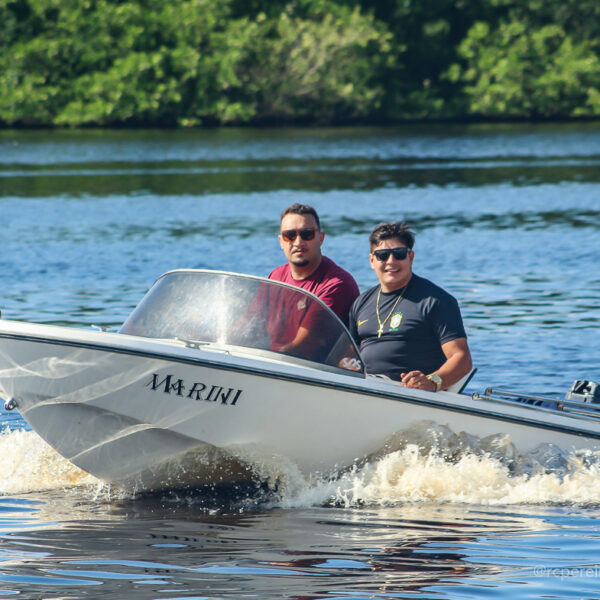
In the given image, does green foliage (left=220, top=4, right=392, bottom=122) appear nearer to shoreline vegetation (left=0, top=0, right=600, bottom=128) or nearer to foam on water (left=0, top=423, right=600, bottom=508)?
shoreline vegetation (left=0, top=0, right=600, bottom=128)

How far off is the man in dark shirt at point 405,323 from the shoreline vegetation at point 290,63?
65.8m

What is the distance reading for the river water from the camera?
5.95 m

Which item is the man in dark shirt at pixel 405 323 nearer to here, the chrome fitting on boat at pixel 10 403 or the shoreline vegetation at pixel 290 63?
the chrome fitting on boat at pixel 10 403

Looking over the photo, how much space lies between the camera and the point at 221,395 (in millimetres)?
6773

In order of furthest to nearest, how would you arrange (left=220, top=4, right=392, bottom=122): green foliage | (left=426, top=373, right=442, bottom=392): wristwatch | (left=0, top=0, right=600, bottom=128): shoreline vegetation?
1. (left=0, top=0, right=600, bottom=128): shoreline vegetation
2. (left=220, top=4, right=392, bottom=122): green foliage
3. (left=426, top=373, right=442, bottom=392): wristwatch

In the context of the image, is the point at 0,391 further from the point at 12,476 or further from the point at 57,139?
the point at 57,139

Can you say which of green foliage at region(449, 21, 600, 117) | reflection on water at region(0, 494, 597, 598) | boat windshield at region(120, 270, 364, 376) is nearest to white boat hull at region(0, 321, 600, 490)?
boat windshield at region(120, 270, 364, 376)

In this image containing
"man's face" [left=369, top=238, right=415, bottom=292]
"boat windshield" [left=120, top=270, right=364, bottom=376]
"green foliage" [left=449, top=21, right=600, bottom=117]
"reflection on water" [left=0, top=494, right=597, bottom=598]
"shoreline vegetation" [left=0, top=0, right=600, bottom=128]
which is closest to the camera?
"reflection on water" [left=0, top=494, right=597, bottom=598]

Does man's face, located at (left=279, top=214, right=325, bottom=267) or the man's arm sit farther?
man's face, located at (left=279, top=214, right=325, bottom=267)

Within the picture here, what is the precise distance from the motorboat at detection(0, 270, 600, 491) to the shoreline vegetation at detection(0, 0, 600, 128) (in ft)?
217

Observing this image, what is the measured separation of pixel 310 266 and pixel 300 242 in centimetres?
21

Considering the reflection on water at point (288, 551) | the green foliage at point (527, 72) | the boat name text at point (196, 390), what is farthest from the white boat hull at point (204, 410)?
the green foliage at point (527, 72)

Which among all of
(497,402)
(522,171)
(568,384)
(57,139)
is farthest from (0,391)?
(57,139)

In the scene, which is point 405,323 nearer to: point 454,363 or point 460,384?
point 454,363
